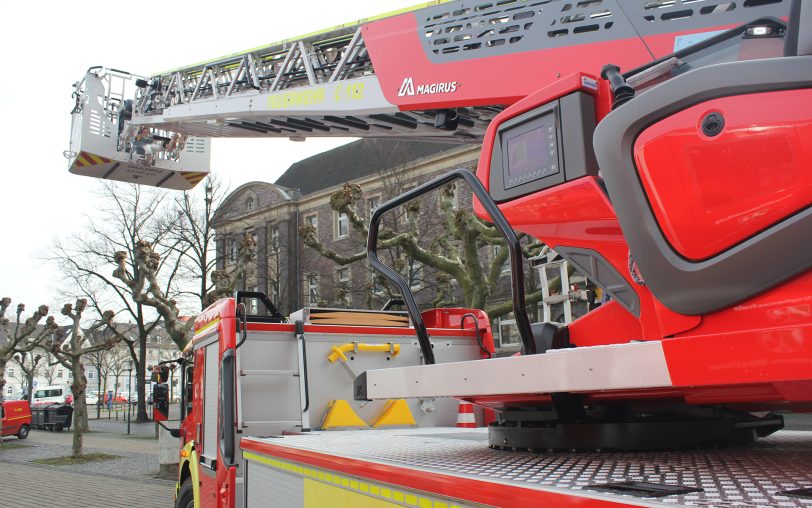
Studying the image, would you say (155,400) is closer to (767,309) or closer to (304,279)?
(767,309)

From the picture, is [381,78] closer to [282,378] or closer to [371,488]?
[282,378]

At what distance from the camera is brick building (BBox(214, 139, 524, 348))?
93.1 feet

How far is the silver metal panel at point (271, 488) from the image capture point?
3107mm

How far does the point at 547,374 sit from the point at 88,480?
15.2 meters

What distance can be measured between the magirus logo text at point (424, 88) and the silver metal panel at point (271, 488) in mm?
2625

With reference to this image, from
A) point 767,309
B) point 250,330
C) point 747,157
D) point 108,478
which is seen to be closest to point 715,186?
point 747,157

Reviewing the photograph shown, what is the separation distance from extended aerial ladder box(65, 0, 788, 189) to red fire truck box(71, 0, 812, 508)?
0.02m

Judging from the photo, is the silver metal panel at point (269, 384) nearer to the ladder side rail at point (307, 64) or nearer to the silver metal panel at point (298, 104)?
the silver metal panel at point (298, 104)

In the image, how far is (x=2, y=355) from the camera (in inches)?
1040

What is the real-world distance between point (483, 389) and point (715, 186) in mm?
841

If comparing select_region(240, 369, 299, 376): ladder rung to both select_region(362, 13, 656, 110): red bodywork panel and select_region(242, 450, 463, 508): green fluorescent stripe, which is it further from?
select_region(362, 13, 656, 110): red bodywork panel

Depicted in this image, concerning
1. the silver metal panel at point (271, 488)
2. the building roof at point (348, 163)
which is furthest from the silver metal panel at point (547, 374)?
the building roof at point (348, 163)

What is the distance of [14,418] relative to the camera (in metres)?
27.1

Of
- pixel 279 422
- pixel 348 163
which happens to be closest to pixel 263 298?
pixel 279 422
